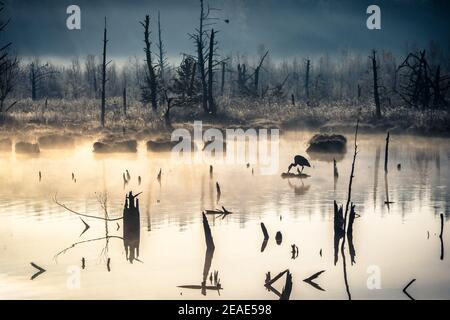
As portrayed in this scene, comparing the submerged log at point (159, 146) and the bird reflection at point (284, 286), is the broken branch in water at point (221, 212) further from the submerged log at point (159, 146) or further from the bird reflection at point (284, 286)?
the submerged log at point (159, 146)

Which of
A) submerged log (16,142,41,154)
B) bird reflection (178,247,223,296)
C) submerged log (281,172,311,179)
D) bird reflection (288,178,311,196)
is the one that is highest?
submerged log (16,142,41,154)

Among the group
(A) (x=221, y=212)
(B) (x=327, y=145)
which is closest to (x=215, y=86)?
(B) (x=327, y=145)

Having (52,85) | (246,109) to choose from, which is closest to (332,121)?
(246,109)

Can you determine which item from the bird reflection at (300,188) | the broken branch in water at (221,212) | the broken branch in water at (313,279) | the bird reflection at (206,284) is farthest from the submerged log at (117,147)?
the broken branch in water at (313,279)

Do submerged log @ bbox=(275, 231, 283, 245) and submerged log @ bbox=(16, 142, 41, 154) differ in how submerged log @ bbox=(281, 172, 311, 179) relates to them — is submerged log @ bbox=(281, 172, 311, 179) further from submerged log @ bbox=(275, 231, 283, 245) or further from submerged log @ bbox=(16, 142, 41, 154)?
submerged log @ bbox=(16, 142, 41, 154)

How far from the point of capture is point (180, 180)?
90.1ft

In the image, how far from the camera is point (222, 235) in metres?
17.2

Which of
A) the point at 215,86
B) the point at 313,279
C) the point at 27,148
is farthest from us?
the point at 215,86

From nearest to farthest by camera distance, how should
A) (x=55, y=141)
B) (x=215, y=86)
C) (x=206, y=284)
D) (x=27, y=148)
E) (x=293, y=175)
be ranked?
(x=206, y=284)
(x=293, y=175)
(x=27, y=148)
(x=55, y=141)
(x=215, y=86)

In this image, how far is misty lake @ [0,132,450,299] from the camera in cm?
1339

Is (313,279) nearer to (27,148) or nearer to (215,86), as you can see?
(27,148)

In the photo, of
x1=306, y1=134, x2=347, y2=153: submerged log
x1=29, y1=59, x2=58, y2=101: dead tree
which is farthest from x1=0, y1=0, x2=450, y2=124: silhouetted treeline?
x1=306, y1=134, x2=347, y2=153: submerged log

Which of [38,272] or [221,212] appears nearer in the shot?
[38,272]
